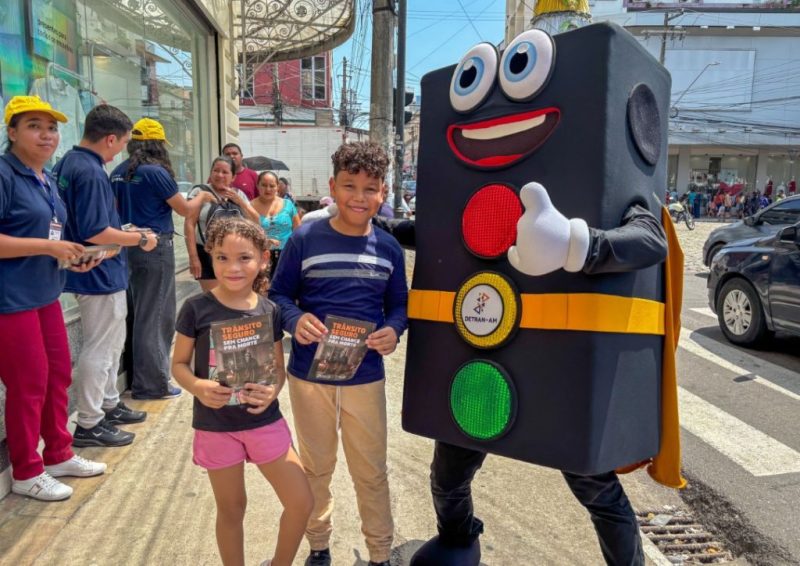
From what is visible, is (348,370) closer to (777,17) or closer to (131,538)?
(131,538)

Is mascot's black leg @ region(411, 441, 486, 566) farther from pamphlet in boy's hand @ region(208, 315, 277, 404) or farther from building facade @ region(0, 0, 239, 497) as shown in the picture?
building facade @ region(0, 0, 239, 497)

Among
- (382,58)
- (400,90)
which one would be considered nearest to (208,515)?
(382,58)

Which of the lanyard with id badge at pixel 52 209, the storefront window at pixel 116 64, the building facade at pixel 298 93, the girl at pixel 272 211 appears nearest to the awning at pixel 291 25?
the storefront window at pixel 116 64

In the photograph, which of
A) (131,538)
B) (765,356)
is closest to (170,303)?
(131,538)

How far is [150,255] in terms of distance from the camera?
3963 mm

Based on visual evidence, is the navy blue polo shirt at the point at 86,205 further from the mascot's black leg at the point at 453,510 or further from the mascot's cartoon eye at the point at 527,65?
the mascot's cartoon eye at the point at 527,65

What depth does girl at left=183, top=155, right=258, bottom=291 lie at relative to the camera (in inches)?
174

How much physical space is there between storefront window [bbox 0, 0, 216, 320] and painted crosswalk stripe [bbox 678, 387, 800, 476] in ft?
14.4

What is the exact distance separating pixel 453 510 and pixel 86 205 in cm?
233

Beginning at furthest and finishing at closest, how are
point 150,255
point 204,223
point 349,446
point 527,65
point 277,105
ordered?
point 277,105 < point 204,223 < point 150,255 < point 349,446 < point 527,65

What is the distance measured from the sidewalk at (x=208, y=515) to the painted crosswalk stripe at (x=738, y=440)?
2.53 feet

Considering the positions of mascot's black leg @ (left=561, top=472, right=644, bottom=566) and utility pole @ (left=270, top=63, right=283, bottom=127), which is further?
utility pole @ (left=270, top=63, right=283, bottom=127)

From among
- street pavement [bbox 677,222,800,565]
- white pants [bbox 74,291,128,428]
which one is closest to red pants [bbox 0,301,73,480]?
white pants [bbox 74,291,128,428]

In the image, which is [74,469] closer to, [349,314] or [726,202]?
[349,314]
